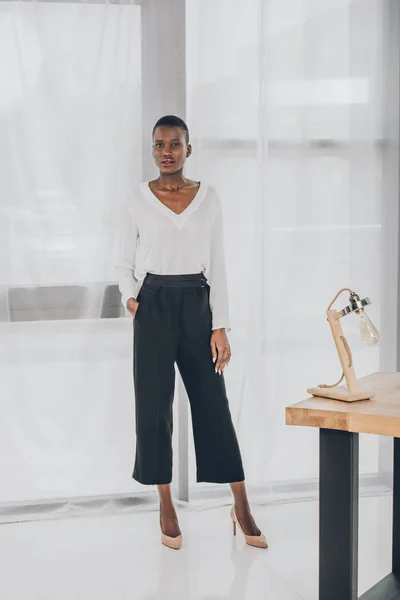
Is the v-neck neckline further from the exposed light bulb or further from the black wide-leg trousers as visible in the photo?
the exposed light bulb

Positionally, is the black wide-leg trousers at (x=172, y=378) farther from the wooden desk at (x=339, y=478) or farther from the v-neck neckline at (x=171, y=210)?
the wooden desk at (x=339, y=478)

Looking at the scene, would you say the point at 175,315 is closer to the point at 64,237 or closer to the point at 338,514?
the point at 64,237

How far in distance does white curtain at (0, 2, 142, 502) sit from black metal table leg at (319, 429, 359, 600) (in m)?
1.41

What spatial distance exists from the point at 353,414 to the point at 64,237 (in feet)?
5.36

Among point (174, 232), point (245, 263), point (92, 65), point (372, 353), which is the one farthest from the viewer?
point (372, 353)

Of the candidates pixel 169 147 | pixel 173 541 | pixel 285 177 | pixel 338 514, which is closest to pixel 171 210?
pixel 169 147

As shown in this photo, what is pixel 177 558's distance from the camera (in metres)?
2.73

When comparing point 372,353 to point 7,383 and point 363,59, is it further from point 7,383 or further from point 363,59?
point 7,383

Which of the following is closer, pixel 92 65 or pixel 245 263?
pixel 92 65

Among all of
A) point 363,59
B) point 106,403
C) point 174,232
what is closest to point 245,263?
point 174,232

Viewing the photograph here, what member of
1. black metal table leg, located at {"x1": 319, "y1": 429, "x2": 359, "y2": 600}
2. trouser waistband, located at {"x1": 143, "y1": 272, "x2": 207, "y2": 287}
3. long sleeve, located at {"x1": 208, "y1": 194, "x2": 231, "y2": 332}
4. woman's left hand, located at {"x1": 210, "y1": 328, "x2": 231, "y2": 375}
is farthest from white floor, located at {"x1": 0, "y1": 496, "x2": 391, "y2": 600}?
trouser waistband, located at {"x1": 143, "y1": 272, "x2": 207, "y2": 287}

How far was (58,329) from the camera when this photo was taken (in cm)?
316

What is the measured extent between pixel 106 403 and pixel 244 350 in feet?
1.98

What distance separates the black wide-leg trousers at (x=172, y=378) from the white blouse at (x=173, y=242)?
0.13 ft
